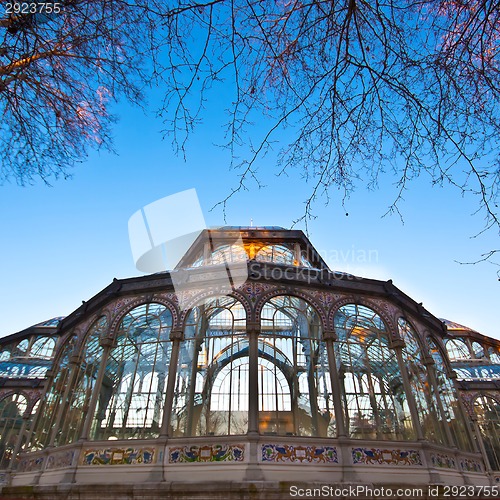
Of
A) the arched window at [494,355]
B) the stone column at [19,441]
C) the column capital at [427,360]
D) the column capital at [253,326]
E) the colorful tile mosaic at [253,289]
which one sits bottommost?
the stone column at [19,441]

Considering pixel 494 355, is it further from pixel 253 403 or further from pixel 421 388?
pixel 253 403

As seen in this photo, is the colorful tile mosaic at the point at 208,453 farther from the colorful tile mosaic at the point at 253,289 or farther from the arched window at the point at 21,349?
the arched window at the point at 21,349

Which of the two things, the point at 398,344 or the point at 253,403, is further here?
the point at 398,344

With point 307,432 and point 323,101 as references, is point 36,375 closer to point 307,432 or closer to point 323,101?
point 307,432

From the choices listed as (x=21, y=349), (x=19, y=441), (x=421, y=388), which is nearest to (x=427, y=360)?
(x=421, y=388)

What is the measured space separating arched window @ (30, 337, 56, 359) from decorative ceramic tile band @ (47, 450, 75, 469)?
14.0 metres

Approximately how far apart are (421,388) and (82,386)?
10430 millimetres

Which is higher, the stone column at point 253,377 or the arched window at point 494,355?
the arched window at point 494,355

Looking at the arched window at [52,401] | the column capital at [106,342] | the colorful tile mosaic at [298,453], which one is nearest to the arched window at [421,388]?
the colorful tile mosaic at [298,453]

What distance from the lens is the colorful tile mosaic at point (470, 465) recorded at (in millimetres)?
10898

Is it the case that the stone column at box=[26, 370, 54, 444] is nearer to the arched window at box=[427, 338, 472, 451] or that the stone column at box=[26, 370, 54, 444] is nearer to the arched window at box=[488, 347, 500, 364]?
the arched window at box=[427, 338, 472, 451]

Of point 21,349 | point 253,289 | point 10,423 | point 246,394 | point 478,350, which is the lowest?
point 246,394

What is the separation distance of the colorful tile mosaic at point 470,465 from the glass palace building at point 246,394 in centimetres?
6

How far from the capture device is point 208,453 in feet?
29.7
